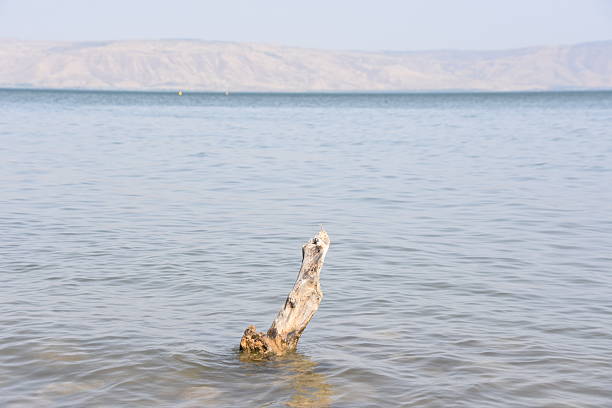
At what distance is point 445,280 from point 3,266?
24.1ft

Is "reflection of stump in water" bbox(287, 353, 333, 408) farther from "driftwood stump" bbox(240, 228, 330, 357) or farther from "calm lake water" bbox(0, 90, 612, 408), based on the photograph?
"driftwood stump" bbox(240, 228, 330, 357)

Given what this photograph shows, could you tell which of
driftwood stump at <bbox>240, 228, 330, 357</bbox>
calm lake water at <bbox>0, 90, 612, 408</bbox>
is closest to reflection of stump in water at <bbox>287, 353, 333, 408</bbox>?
calm lake water at <bbox>0, 90, 612, 408</bbox>

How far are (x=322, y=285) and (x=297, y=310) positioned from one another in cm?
367

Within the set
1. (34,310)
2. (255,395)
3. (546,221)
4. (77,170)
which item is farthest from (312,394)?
A: (77,170)

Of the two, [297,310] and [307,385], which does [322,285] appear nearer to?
[297,310]

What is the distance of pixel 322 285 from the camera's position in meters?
12.5

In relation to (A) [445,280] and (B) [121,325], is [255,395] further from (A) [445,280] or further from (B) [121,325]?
(A) [445,280]

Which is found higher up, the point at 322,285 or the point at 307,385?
the point at 322,285

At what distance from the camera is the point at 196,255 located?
14586 mm

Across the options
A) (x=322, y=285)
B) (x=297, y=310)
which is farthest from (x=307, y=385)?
(x=322, y=285)

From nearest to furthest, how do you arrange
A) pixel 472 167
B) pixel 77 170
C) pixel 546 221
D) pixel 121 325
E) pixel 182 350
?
pixel 182 350, pixel 121 325, pixel 546 221, pixel 77 170, pixel 472 167

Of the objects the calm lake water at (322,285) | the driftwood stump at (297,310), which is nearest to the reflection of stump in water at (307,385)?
the calm lake water at (322,285)

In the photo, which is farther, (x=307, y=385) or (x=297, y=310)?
(x=297, y=310)

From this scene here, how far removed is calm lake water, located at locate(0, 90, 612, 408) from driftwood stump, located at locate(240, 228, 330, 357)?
22 cm
